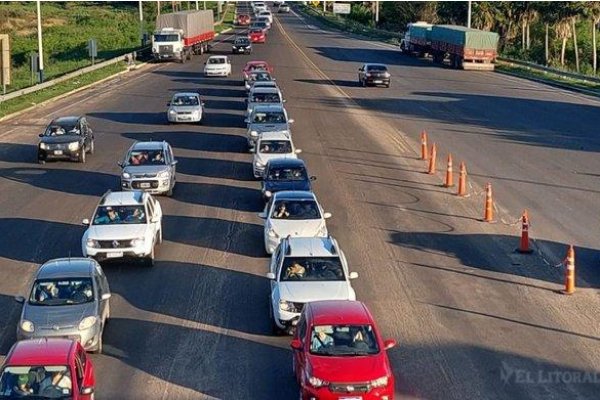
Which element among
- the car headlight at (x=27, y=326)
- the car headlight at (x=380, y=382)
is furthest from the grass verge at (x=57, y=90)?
the car headlight at (x=380, y=382)

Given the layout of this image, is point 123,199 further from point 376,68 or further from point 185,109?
point 376,68

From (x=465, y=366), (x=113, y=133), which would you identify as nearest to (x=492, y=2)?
(x=113, y=133)

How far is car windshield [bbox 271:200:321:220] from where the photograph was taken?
25.3m

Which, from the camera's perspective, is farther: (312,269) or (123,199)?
(123,199)

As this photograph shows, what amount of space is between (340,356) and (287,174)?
1558 cm

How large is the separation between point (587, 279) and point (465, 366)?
6.77 meters

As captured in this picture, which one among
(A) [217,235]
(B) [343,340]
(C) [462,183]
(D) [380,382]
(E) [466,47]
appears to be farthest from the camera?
(E) [466,47]

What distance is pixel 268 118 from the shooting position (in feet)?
136

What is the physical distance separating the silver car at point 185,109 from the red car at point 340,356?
1303 inches

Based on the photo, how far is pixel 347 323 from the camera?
15.6m

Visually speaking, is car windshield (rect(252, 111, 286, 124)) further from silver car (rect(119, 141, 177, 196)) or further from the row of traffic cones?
silver car (rect(119, 141, 177, 196))

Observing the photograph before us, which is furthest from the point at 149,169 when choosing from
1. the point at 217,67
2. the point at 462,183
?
the point at 217,67

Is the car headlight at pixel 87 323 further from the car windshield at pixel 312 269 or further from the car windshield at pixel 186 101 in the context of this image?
the car windshield at pixel 186 101

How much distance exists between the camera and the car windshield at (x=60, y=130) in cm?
3969
